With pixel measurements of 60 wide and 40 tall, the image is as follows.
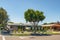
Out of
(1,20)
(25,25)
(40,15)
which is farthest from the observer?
(25,25)

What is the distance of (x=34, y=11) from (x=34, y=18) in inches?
68.8

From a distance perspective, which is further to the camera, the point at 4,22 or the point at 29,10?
the point at 4,22

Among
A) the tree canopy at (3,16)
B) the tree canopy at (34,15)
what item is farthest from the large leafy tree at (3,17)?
the tree canopy at (34,15)

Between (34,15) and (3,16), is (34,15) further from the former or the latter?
(3,16)

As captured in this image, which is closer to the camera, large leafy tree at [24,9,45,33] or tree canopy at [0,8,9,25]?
large leafy tree at [24,9,45,33]

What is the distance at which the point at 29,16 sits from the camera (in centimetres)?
4069

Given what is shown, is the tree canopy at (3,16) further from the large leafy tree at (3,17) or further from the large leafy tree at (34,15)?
the large leafy tree at (34,15)

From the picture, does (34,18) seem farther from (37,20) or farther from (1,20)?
(1,20)

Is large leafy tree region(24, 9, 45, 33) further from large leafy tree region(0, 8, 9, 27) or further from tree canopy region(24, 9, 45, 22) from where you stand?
large leafy tree region(0, 8, 9, 27)

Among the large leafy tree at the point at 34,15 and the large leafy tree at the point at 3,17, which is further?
the large leafy tree at the point at 3,17

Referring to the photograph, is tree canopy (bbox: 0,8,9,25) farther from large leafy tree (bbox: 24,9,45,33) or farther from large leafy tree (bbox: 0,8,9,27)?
large leafy tree (bbox: 24,9,45,33)

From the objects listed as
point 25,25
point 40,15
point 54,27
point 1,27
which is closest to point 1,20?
point 1,27

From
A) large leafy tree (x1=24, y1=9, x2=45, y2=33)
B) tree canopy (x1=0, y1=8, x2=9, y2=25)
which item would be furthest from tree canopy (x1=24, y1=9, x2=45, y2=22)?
tree canopy (x1=0, y1=8, x2=9, y2=25)

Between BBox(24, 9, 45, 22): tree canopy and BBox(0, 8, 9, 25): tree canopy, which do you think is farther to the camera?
BBox(0, 8, 9, 25): tree canopy
